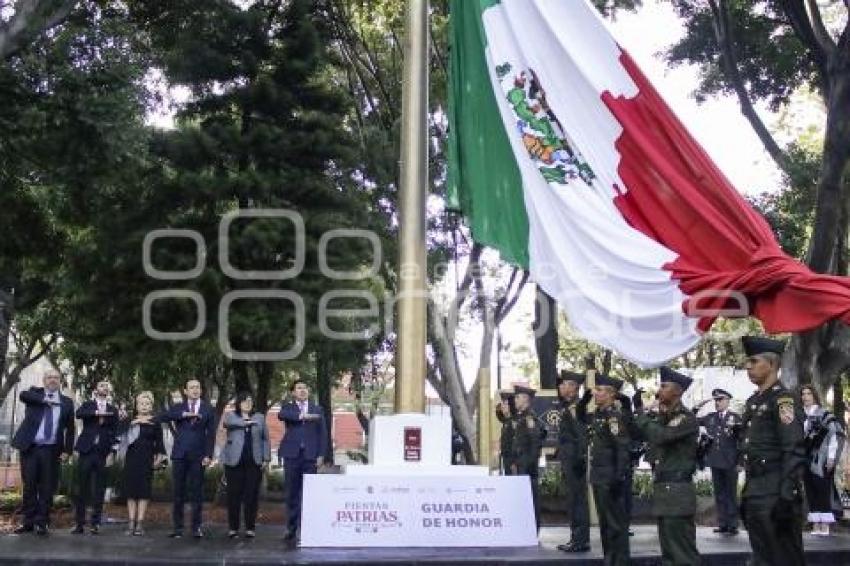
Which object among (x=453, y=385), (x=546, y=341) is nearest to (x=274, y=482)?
(x=453, y=385)

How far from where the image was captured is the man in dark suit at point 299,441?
1069cm

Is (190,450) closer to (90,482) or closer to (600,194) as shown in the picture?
(90,482)

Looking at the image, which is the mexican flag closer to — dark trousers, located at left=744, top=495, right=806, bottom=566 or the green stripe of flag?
the green stripe of flag

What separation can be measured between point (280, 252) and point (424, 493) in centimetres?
696

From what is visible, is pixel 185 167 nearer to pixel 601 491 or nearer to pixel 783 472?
pixel 601 491

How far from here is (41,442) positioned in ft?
34.3

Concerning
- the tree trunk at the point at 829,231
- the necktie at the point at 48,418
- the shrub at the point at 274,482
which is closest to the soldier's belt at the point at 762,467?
the tree trunk at the point at 829,231

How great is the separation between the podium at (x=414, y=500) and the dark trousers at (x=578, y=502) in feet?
2.43

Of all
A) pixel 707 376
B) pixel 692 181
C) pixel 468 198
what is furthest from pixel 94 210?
pixel 707 376

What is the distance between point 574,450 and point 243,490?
3.84 meters

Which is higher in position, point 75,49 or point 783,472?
point 75,49

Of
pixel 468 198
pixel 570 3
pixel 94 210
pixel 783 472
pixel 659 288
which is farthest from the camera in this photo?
pixel 94 210

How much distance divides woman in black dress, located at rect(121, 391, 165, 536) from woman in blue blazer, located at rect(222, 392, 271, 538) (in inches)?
35.9

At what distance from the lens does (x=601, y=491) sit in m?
9.04
